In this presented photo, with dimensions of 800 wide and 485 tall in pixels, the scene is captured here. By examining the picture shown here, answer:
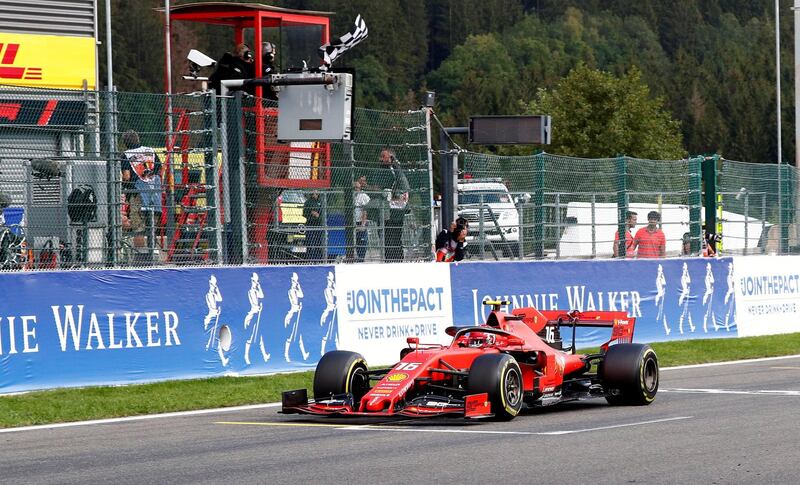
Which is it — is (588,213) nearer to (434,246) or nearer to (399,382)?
(434,246)

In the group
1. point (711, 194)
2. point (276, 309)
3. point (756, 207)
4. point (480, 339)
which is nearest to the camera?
point (480, 339)

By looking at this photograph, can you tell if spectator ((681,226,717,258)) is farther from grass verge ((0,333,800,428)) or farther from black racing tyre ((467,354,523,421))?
black racing tyre ((467,354,523,421))

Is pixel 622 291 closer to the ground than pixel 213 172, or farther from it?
closer to the ground

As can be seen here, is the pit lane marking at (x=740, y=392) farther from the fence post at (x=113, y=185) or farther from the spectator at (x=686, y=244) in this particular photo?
the spectator at (x=686, y=244)

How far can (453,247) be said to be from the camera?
65.5 ft

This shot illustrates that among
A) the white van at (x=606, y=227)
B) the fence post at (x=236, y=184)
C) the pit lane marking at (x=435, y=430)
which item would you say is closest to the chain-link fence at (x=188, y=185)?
the fence post at (x=236, y=184)

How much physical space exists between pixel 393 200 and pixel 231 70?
111 inches

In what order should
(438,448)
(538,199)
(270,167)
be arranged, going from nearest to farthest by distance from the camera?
(438,448)
(270,167)
(538,199)

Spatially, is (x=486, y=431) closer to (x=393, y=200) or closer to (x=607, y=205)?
(x=393, y=200)

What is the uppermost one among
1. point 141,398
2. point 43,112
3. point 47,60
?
point 47,60

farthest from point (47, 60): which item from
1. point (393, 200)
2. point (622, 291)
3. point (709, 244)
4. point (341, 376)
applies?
point (341, 376)

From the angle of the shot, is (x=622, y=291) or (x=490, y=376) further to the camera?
(x=622, y=291)

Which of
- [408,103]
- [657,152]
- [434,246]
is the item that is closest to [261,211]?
[434,246]

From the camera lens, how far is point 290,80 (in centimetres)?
1778
